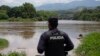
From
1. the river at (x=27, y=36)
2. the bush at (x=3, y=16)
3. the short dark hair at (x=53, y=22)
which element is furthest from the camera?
the bush at (x=3, y=16)

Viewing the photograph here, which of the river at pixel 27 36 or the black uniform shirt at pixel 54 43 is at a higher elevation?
the black uniform shirt at pixel 54 43

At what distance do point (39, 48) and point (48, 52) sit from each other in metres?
0.20

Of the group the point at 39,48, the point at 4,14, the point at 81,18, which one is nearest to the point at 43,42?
the point at 39,48

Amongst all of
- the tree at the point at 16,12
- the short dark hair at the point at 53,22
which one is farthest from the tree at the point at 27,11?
the short dark hair at the point at 53,22

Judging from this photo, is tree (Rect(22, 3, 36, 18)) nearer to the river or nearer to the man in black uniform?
the river

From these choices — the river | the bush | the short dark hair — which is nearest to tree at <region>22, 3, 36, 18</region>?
the bush

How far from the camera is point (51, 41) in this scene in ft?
17.9

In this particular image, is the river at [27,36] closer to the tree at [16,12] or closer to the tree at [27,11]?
the tree at [27,11]

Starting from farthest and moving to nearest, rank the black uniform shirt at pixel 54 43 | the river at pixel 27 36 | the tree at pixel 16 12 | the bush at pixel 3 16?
the tree at pixel 16 12 → the bush at pixel 3 16 → the river at pixel 27 36 → the black uniform shirt at pixel 54 43

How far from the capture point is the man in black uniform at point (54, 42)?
543 cm

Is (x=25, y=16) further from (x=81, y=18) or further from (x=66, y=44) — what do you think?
(x=66, y=44)

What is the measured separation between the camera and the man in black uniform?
17.8ft

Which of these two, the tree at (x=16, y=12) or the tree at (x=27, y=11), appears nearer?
the tree at (x=27, y=11)

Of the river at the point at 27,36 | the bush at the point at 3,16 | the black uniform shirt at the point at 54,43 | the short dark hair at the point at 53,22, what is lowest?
the bush at the point at 3,16
